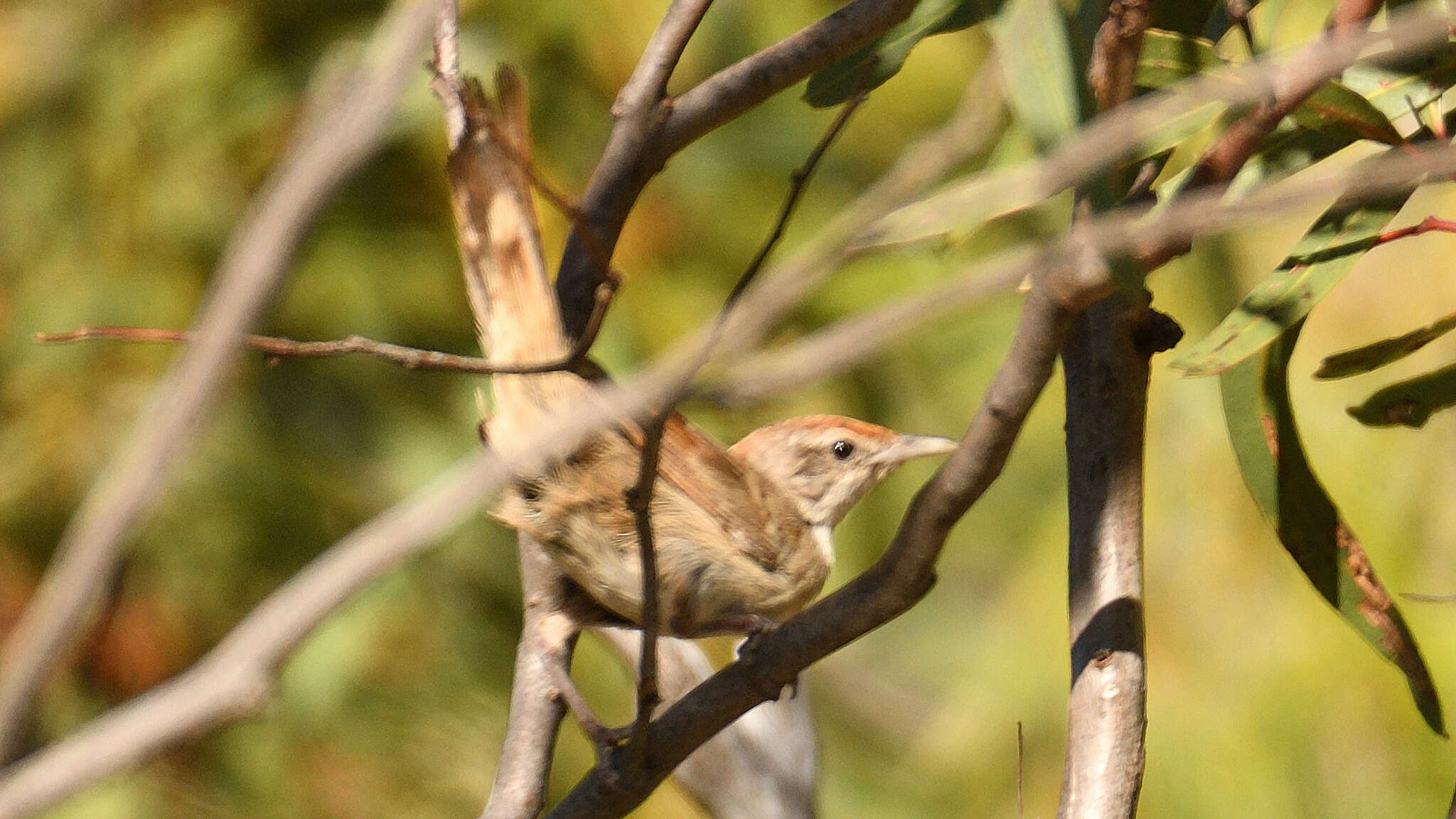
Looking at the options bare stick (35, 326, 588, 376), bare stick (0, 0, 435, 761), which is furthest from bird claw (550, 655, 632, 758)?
bare stick (0, 0, 435, 761)

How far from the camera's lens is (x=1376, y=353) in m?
1.74

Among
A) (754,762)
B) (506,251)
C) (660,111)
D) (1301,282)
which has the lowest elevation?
(754,762)

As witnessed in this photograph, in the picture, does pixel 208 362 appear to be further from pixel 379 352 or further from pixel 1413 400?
pixel 1413 400

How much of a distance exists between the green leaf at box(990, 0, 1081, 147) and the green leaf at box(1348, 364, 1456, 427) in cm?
69

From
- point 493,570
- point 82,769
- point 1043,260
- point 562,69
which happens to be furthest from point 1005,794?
point 82,769

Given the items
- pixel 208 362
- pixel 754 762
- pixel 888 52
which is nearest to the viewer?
pixel 208 362

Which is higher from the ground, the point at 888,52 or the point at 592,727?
the point at 888,52

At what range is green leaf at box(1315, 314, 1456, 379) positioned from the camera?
1.73 m

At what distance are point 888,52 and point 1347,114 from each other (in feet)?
1.89

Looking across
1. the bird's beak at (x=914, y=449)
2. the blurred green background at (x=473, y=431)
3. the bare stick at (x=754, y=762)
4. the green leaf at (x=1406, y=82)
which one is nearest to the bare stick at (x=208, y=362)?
the green leaf at (x=1406, y=82)

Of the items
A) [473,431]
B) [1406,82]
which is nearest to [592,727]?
[1406,82]

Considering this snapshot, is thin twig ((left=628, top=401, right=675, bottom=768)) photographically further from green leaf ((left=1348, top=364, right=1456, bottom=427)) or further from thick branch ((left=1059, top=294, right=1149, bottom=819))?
green leaf ((left=1348, top=364, right=1456, bottom=427))

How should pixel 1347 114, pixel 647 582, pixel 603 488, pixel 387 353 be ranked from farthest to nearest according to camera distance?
pixel 603 488 < pixel 1347 114 < pixel 647 582 < pixel 387 353

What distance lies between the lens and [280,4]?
441 centimetres
